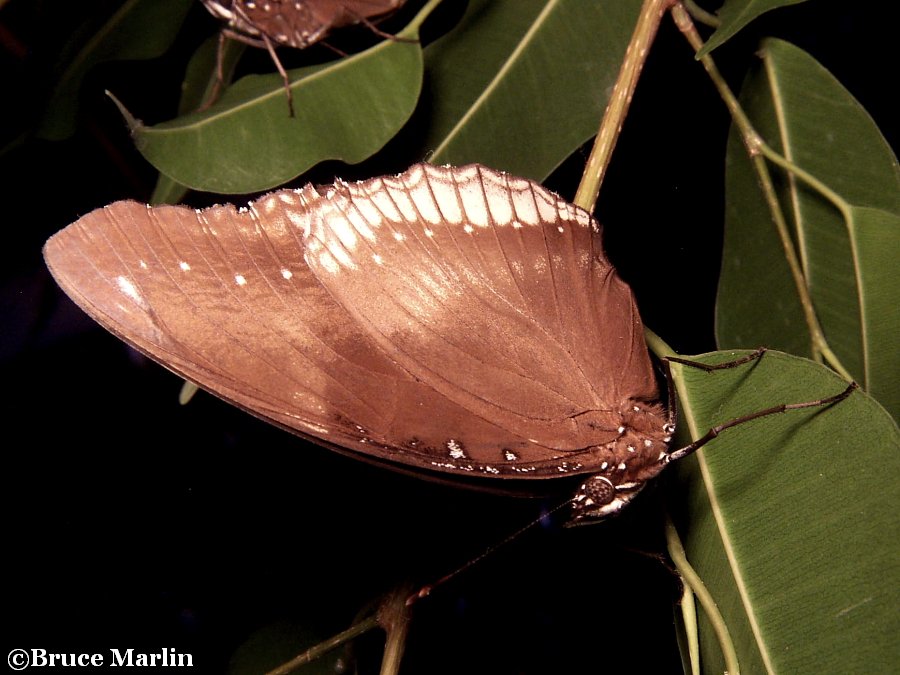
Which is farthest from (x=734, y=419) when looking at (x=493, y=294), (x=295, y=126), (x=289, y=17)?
(x=289, y=17)

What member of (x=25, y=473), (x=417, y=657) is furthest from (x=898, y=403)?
(x=25, y=473)

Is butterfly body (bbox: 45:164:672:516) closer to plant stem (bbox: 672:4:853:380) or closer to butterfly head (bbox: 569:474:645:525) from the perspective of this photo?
butterfly head (bbox: 569:474:645:525)

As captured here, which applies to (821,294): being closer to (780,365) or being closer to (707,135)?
(780,365)

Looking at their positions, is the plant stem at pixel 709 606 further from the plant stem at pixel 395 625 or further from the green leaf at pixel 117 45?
the green leaf at pixel 117 45

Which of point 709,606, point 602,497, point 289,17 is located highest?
point 289,17

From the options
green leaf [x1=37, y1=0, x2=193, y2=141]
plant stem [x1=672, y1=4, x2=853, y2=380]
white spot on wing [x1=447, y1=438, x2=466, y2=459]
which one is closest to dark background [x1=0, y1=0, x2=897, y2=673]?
green leaf [x1=37, y1=0, x2=193, y2=141]

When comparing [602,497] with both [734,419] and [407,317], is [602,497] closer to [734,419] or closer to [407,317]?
[734,419]
